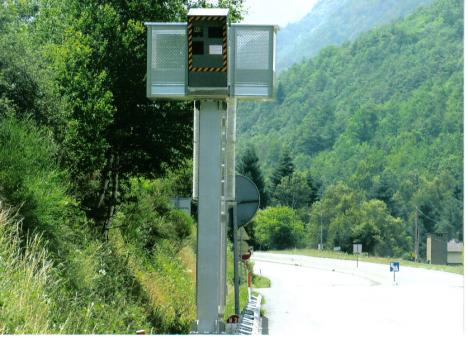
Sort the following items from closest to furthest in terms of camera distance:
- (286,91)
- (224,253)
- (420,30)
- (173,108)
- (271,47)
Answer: (271,47) < (224,253) < (173,108) < (286,91) < (420,30)

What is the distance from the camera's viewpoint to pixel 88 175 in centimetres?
1888

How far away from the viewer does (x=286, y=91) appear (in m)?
142

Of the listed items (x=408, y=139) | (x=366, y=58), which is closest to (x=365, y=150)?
(x=408, y=139)

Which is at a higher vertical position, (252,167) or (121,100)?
(121,100)

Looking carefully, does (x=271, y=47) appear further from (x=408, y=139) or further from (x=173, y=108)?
(x=408, y=139)

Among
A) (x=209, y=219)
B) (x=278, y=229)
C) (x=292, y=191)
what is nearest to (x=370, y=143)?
(x=292, y=191)

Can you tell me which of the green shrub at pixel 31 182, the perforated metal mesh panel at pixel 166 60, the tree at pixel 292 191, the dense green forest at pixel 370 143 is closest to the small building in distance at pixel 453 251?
the dense green forest at pixel 370 143

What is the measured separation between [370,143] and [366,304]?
9352 centimetres

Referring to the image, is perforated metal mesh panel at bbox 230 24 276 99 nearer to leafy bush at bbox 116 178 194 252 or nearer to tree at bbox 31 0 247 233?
tree at bbox 31 0 247 233

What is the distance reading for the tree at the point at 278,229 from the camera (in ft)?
323

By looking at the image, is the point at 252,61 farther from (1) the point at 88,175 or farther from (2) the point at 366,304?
(2) the point at 366,304

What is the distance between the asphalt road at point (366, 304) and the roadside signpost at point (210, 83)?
5300 mm

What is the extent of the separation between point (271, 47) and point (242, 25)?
→ 1.41 ft

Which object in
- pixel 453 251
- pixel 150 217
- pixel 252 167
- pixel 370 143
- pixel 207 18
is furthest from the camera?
pixel 370 143
